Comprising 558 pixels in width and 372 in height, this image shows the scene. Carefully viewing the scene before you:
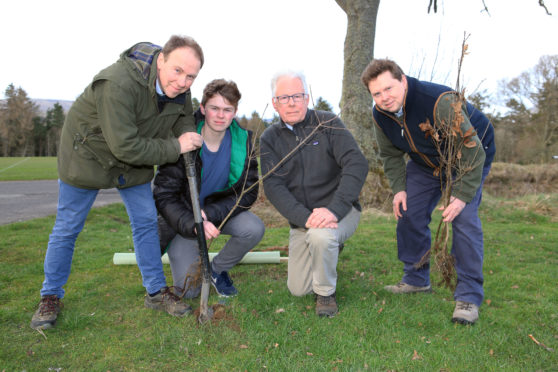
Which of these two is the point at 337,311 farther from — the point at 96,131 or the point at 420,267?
the point at 96,131

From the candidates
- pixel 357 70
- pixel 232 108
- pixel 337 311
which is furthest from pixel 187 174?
pixel 357 70

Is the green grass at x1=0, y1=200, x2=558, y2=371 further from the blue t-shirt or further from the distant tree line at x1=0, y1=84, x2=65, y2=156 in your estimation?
the distant tree line at x1=0, y1=84, x2=65, y2=156

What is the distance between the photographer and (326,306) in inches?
129

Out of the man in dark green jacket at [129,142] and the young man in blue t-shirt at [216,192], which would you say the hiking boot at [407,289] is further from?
the man in dark green jacket at [129,142]

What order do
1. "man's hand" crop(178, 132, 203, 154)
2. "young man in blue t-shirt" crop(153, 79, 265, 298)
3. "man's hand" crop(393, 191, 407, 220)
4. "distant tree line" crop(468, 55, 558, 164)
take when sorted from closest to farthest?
"man's hand" crop(178, 132, 203, 154), "young man in blue t-shirt" crop(153, 79, 265, 298), "man's hand" crop(393, 191, 407, 220), "distant tree line" crop(468, 55, 558, 164)

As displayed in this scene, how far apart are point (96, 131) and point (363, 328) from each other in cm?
254

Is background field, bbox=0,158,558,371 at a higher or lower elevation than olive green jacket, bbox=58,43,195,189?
lower

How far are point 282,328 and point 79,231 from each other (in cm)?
182

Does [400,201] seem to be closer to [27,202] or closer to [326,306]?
[326,306]

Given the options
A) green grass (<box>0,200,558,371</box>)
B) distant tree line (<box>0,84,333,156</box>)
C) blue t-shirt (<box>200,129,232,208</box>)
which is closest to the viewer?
green grass (<box>0,200,558,371</box>)

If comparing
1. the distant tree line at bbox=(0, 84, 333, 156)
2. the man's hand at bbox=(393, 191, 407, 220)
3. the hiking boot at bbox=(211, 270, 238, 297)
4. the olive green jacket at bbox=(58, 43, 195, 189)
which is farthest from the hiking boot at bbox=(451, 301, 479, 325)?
the distant tree line at bbox=(0, 84, 333, 156)

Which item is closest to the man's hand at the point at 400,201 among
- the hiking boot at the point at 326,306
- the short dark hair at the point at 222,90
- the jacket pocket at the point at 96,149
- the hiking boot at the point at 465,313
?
the hiking boot at the point at 465,313

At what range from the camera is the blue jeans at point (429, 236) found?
3.24 m

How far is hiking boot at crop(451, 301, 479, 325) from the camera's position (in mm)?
3088
